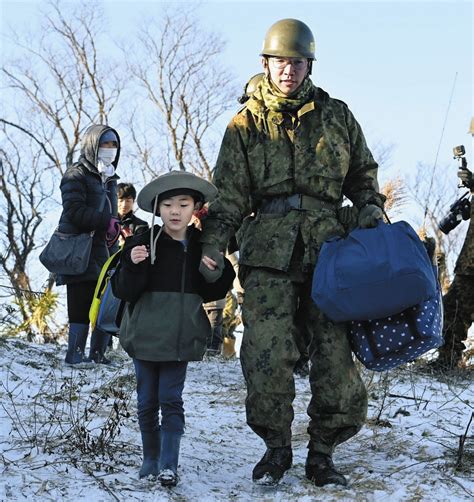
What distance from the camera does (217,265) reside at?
359 centimetres

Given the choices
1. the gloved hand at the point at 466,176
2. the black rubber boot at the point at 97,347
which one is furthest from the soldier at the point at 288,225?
the gloved hand at the point at 466,176

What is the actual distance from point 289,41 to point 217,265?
1.15 m

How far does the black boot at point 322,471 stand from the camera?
355cm

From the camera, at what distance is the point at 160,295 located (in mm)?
3586

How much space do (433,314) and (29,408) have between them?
253 centimetres

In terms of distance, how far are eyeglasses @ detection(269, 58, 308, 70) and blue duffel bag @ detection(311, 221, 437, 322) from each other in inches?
35.7

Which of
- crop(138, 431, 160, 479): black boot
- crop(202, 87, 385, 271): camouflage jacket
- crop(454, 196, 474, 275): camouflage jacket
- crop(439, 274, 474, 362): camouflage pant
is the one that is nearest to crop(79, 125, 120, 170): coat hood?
crop(202, 87, 385, 271): camouflage jacket

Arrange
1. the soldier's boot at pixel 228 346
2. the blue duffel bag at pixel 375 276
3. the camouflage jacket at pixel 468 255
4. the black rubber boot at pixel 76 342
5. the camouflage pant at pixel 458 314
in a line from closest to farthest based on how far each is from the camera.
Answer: the blue duffel bag at pixel 375 276, the black rubber boot at pixel 76 342, the camouflage jacket at pixel 468 255, the camouflage pant at pixel 458 314, the soldier's boot at pixel 228 346

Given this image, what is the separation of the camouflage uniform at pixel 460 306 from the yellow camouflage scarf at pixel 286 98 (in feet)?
13.1

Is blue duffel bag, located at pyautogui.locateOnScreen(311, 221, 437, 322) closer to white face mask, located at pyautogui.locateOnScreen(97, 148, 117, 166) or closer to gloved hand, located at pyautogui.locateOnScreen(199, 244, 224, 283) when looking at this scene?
gloved hand, located at pyautogui.locateOnScreen(199, 244, 224, 283)

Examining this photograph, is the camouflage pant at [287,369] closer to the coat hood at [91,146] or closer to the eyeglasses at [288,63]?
the eyeglasses at [288,63]

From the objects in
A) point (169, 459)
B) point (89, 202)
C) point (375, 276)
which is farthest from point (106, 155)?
point (375, 276)

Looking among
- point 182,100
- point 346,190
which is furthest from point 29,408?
point 182,100

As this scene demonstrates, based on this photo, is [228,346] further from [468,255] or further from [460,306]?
[468,255]
